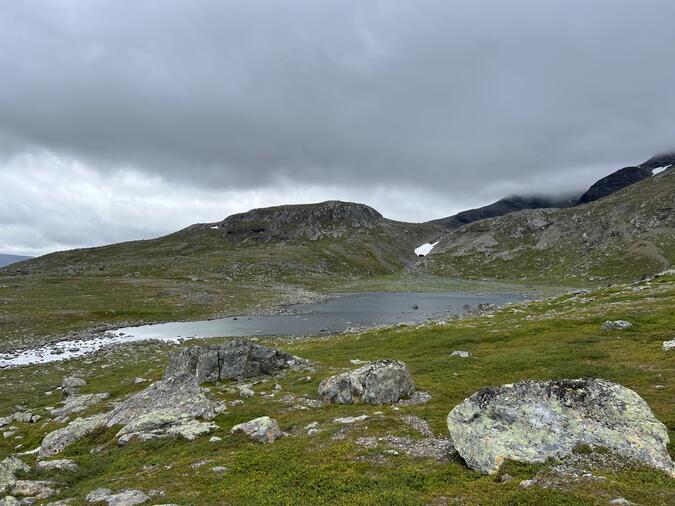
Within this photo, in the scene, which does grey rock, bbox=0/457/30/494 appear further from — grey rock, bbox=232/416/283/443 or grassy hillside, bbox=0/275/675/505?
grey rock, bbox=232/416/283/443

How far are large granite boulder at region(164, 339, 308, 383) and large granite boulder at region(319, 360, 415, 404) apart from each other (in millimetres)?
14297

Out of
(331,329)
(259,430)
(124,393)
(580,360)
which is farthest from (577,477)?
(331,329)

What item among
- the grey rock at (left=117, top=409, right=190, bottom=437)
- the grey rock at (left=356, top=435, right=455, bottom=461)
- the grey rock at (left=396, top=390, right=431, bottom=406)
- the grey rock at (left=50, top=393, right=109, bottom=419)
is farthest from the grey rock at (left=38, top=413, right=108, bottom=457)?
the grey rock at (left=396, top=390, right=431, bottom=406)

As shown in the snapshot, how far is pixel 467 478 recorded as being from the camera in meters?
16.3

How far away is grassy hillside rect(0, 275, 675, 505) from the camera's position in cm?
1512

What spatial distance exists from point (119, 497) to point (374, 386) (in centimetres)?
1699

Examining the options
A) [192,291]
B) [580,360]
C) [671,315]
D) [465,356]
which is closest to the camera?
[580,360]

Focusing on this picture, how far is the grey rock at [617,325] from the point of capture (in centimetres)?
4369

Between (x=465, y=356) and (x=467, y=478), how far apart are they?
2537cm

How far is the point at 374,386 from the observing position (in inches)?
1145

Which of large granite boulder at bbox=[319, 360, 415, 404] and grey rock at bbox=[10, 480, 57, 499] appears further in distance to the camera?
large granite boulder at bbox=[319, 360, 415, 404]

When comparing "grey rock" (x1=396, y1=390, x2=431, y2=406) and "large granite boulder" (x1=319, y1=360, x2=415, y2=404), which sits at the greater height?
"large granite boulder" (x1=319, y1=360, x2=415, y2=404)

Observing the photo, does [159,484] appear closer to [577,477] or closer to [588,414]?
[577,477]

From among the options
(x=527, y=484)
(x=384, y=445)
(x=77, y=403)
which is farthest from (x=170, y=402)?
(x=527, y=484)
